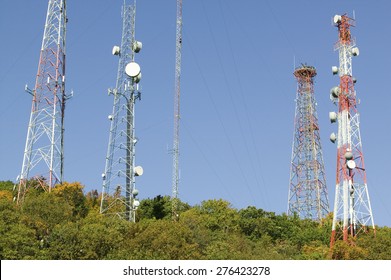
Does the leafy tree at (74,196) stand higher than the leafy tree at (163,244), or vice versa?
the leafy tree at (74,196)

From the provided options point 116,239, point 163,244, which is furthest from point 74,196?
point 163,244

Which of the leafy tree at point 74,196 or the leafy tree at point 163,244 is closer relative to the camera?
the leafy tree at point 163,244

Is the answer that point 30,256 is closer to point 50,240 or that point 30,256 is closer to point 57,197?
point 50,240

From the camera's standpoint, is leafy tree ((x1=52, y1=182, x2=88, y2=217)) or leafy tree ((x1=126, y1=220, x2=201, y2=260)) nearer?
leafy tree ((x1=126, y1=220, x2=201, y2=260))

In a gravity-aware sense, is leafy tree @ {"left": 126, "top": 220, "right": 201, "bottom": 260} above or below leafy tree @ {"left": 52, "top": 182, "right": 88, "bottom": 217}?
below

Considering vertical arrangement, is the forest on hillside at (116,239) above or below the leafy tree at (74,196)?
below

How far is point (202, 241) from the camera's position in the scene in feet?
141

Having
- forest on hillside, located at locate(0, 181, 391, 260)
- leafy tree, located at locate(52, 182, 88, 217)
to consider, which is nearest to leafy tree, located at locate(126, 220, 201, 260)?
forest on hillside, located at locate(0, 181, 391, 260)

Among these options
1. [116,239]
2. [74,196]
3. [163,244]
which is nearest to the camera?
[163,244]

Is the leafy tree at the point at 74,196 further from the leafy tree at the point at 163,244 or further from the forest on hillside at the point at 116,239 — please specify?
the leafy tree at the point at 163,244

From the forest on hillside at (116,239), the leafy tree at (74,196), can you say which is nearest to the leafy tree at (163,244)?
the forest on hillside at (116,239)

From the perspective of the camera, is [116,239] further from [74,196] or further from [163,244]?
[74,196]

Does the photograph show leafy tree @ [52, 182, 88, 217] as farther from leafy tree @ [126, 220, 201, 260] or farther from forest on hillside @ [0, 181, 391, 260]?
leafy tree @ [126, 220, 201, 260]
